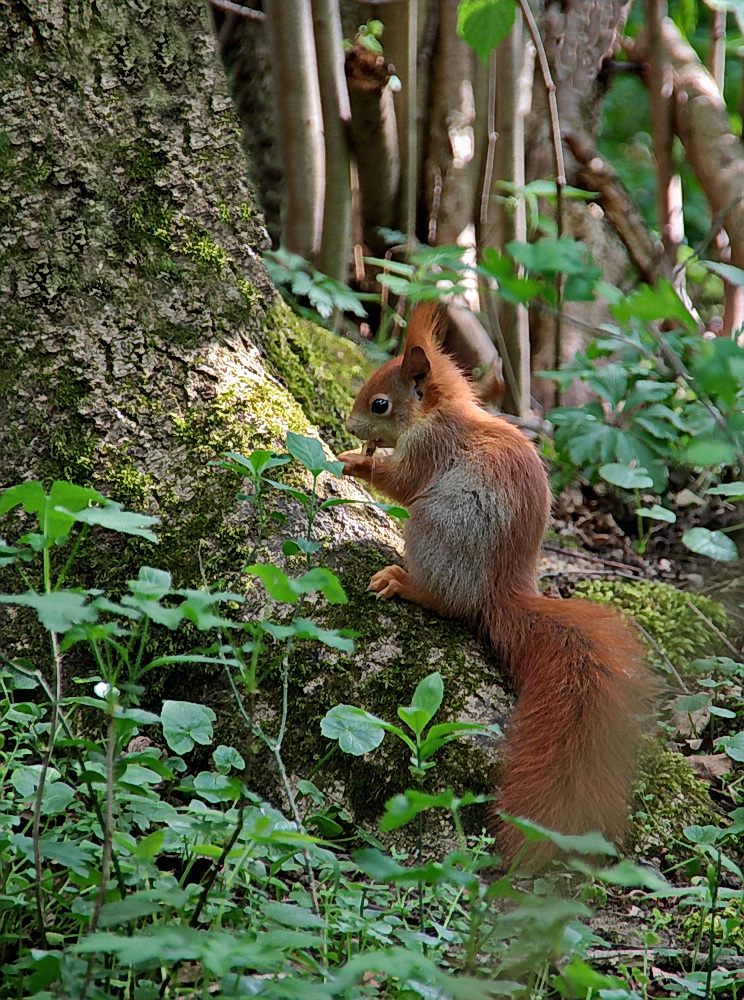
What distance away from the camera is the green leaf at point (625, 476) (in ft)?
9.78

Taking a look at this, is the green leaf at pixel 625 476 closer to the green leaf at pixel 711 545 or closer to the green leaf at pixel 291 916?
the green leaf at pixel 711 545

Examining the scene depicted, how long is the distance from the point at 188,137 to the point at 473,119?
7.25 ft

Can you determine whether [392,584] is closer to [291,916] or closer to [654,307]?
[291,916]

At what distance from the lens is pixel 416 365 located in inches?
Result: 102

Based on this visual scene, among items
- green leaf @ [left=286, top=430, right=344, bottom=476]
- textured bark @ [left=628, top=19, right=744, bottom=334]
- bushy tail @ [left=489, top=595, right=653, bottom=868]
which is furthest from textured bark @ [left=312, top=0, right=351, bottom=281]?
green leaf @ [left=286, top=430, right=344, bottom=476]

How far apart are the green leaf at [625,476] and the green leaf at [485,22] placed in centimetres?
145

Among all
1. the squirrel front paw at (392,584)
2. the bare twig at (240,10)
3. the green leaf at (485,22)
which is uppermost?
the bare twig at (240,10)

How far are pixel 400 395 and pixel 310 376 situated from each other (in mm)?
302

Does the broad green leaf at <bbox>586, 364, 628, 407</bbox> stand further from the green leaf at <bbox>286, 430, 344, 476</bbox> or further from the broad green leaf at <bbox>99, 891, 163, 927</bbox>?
the broad green leaf at <bbox>99, 891, 163, 927</bbox>

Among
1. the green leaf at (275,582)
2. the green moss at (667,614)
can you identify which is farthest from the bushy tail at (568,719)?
the green leaf at (275,582)

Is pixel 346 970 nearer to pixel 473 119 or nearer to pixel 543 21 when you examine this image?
pixel 473 119

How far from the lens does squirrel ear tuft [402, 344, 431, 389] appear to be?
101 inches

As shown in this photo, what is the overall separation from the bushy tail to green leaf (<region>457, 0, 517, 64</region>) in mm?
1204

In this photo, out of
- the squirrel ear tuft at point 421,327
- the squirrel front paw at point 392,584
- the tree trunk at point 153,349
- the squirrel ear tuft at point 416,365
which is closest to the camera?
the tree trunk at point 153,349
